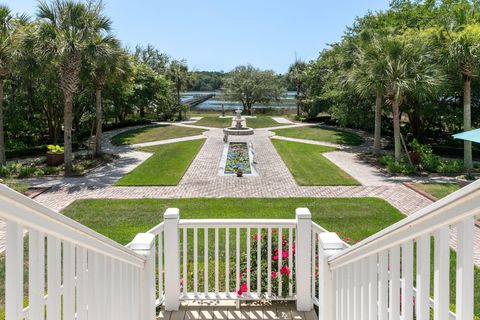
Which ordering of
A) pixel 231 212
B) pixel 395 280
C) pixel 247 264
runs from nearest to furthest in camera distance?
1. pixel 395 280
2. pixel 247 264
3. pixel 231 212

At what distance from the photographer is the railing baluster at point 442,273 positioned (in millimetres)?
1391

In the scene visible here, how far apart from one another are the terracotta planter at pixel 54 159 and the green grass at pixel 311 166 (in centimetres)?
908

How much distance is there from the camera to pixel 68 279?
1746 mm

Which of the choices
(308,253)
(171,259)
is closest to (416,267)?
(308,253)

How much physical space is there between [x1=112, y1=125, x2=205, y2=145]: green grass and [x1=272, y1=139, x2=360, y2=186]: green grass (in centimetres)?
729

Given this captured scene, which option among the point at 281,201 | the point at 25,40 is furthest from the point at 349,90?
the point at 25,40

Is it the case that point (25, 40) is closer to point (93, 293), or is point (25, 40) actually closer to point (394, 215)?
point (394, 215)

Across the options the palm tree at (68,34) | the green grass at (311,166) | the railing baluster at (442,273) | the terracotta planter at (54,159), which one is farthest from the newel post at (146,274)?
the terracotta planter at (54,159)

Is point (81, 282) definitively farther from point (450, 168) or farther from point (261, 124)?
point (261, 124)

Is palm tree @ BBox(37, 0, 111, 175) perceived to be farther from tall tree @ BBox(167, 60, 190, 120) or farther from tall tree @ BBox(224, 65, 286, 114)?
tall tree @ BBox(224, 65, 286, 114)

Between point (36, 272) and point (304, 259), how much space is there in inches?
121

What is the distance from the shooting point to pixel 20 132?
71.0 ft

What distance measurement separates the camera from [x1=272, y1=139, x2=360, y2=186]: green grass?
13930 millimetres

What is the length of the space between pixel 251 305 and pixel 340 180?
33.4 ft
